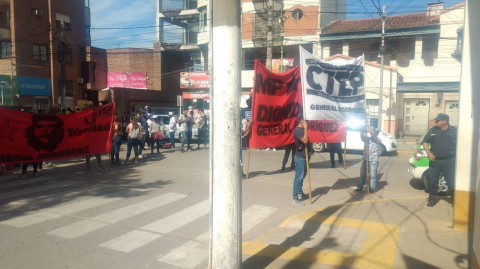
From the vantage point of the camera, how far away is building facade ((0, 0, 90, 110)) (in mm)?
31031

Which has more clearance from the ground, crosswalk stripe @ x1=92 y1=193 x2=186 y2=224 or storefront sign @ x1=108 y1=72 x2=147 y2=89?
storefront sign @ x1=108 y1=72 x2=147 y2=89

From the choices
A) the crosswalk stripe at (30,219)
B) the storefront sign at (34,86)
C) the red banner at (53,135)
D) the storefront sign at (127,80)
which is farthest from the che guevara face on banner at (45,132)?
the storefront sign at (127,80)

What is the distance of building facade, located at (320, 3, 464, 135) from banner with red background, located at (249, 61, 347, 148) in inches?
765

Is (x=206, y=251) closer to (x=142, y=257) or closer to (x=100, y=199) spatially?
(x=142, y=257)

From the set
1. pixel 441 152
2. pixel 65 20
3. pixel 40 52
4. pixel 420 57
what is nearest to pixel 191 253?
pixel 441 152

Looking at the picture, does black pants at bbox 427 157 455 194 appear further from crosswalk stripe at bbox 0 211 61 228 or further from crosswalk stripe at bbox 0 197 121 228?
crosswalk stripe at bbox 0 211 61 228

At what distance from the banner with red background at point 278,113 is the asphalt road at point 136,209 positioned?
1229mm

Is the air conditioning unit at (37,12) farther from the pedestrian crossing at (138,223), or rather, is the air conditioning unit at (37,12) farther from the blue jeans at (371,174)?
the blue jeans at (371,174)

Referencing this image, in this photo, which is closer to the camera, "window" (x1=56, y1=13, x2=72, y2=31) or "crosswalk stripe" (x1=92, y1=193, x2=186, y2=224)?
"crosswalk stripe" (x1=92, y1=193, x2=186, y2=224)

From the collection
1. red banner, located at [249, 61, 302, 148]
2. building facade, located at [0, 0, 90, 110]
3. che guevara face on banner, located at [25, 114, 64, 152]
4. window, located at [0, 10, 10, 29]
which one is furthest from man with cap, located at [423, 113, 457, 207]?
window, located at [0, 10, 10, 29]

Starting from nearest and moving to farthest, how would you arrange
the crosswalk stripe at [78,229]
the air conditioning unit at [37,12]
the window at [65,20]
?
the crosswalk stripe at [78,229] → the air conditioning unit at [37,12] → the window at [65,20]

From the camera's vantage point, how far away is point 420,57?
89.0 ft

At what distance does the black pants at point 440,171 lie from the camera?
292 inches

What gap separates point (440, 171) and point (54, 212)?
736 centimetres
